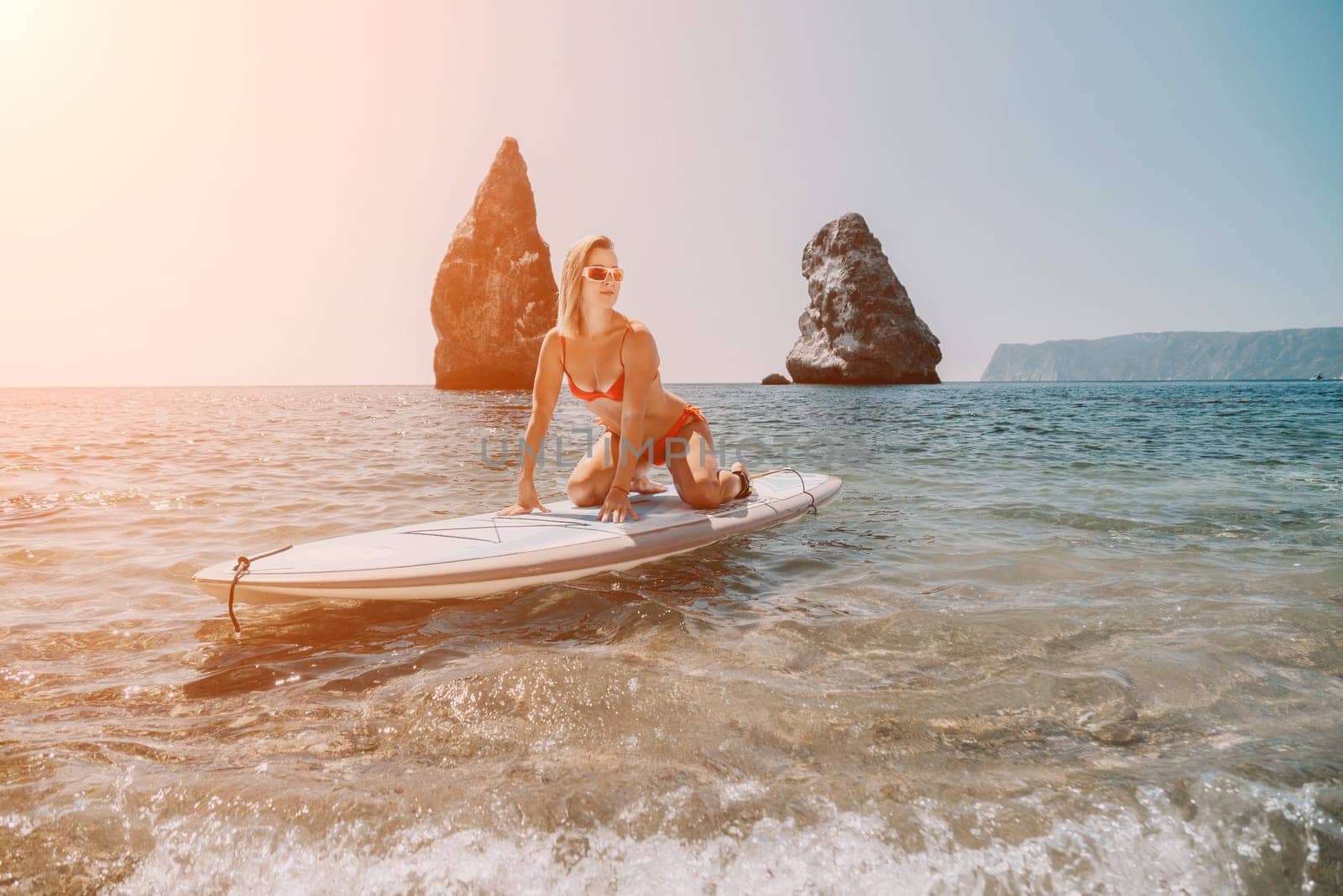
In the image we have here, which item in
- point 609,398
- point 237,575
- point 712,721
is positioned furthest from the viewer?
point 609,398

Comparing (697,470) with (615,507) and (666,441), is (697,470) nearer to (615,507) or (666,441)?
(666,441)

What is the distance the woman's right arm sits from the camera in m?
4.65

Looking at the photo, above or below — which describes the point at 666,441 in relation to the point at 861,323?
below

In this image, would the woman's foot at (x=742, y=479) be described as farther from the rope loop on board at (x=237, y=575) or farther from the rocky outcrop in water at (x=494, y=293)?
the rocky outcrop in water at (x=494, y=293)

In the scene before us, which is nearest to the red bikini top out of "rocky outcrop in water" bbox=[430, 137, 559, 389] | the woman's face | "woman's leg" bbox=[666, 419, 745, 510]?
the woman's face

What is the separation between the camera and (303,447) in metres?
12.6

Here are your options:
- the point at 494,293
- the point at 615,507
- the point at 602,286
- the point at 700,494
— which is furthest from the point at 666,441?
the point at 494,293

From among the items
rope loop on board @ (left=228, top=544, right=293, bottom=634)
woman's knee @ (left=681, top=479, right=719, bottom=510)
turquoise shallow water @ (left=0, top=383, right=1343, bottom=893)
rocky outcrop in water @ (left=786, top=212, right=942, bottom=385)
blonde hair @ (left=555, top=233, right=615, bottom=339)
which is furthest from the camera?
rocky outcrop in water @ (left=786, top=212, right=942, bottom=385)

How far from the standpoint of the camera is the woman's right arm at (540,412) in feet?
15.3

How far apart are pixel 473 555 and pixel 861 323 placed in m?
72.7

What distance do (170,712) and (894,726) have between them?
2678 millimetres

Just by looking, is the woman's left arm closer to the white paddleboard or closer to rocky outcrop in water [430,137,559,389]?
the white paddleboard

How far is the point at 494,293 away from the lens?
71375 millimetres

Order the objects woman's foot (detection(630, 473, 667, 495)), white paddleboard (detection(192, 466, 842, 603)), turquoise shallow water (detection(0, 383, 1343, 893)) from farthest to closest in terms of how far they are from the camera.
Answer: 1. woman's foot (detection(630, 473, 667, 495))
2. white paddleboard (detection(192, 466, 842, 603))
3. turquoise shallow water (detection(0, 383, 1343, 893))
